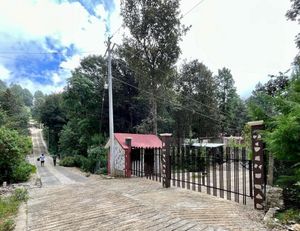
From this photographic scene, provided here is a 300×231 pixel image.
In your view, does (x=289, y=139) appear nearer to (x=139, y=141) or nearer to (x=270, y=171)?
(x=270, y=171)

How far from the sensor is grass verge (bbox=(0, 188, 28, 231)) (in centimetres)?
572

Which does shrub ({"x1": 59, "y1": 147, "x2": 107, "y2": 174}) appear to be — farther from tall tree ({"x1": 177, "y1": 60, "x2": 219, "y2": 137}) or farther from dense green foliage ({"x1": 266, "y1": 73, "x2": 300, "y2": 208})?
tall tree ({"x1": 177, "y1": 60, "x2": 219, "y2": 137})

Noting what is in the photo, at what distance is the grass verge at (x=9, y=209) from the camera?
5.72 m

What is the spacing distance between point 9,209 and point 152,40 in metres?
16.6

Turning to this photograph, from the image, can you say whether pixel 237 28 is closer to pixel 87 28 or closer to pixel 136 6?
pixel 87 28

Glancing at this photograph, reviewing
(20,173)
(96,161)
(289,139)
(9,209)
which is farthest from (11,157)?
(289,139)

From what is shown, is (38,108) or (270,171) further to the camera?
(38,108)

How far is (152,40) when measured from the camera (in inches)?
838

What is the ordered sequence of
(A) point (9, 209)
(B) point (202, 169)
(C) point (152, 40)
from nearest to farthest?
1. (A) point (9, 209)
2. (B) point (202, 169)
3. (C) point (152, 40)

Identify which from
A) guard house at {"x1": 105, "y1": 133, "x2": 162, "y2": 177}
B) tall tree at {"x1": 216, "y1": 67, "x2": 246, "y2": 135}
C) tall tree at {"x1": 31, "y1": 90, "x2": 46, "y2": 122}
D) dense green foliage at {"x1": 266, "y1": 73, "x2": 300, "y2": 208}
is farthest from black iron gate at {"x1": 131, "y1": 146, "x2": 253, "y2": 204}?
tall tree at {"x1": 31, "y1": 90, "x2": 46, "y2": 122}

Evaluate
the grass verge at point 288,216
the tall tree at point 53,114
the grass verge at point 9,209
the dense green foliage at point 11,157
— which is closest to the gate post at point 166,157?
the grass verge at point 9,209

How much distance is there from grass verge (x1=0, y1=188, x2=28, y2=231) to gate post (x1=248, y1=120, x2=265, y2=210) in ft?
17.6

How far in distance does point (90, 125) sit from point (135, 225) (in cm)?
2254

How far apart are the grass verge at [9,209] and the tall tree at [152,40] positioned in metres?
14.0
